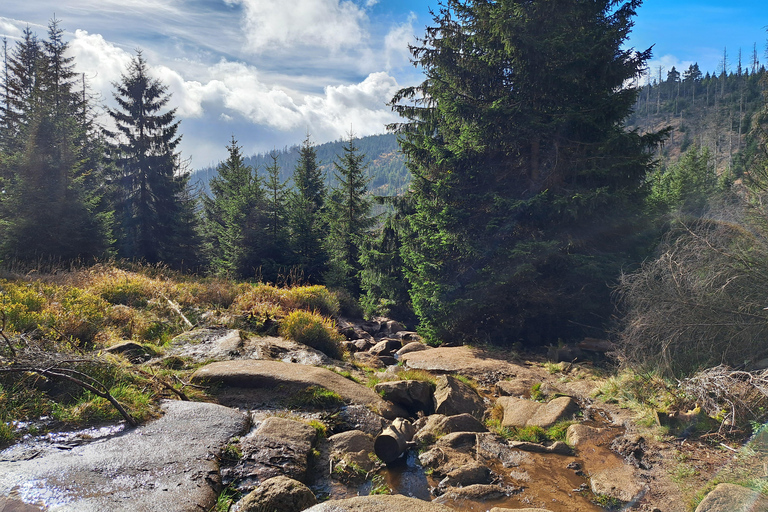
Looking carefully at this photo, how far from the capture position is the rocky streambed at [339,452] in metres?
3.83

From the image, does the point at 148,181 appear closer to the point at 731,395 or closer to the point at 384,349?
the point at 384,349

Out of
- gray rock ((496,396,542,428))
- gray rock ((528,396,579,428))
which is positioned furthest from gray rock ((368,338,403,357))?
gray rock ((528,396,579,428))

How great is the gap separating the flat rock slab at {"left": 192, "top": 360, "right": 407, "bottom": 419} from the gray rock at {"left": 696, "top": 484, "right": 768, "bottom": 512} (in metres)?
4.29

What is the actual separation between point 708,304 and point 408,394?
553 centimetres

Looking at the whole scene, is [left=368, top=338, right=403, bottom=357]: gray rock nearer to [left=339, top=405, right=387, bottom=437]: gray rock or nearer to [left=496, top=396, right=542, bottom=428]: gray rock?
[left=496, top=396, right=542, bottom=428]: gray rock

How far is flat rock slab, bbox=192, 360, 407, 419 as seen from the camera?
22.9 ft

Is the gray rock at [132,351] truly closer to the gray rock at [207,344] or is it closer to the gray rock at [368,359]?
the gray rock at [207,344]

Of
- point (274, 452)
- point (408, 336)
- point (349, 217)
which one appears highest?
point (349, 217)

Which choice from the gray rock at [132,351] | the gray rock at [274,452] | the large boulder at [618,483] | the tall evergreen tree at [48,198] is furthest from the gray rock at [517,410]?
the tall evergreen tree at [48,198]

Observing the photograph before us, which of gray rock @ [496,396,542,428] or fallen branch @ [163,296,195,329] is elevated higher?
fallen branch @ [163,296,195,329]

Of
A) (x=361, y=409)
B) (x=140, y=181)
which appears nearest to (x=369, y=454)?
(x=361, y=409)

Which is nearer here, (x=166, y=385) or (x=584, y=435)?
(x=166, y=385)

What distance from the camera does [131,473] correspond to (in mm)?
3994

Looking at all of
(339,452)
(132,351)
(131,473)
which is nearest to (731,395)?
(339,452)
